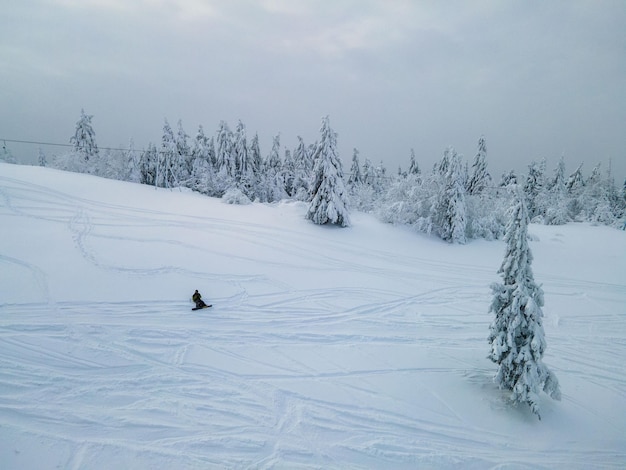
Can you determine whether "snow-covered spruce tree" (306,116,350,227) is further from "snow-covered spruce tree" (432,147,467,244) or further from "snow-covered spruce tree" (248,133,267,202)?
"snow-covered spruce tree" (248,133,267,202)

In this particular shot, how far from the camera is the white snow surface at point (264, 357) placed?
5.95 metres

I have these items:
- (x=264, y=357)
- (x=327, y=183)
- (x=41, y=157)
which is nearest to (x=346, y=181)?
(x=327, y=183)

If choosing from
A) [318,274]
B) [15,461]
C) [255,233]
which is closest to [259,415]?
[15,461]

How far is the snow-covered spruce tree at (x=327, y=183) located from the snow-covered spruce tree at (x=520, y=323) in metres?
13.4

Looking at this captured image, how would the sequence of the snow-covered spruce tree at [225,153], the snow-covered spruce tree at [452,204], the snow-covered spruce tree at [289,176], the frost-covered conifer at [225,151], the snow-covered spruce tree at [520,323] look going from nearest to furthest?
the snow-covered spruce tree at [520,323], the snow-covered spruce tree at [452,204], the snow-covered spruce tree at [225,153], the frost-covered conifer at [225,151], the snow-covered spruce tree at [289,176]

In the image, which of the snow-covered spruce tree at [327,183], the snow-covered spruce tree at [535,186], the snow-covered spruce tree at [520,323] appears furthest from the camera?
the snow-covered spruce tree at [535,186]

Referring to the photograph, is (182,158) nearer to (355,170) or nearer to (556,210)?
(355,170)

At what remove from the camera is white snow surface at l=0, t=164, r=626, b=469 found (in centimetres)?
595

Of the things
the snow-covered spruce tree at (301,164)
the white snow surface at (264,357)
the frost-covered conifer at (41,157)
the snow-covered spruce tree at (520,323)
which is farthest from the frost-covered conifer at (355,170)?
the frost-covered conifer at (41,157)

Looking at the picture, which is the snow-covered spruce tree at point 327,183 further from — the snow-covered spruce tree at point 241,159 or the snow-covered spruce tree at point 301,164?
the snow-covered spruce tree at point 301,164

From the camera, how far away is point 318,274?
14531 millimetres

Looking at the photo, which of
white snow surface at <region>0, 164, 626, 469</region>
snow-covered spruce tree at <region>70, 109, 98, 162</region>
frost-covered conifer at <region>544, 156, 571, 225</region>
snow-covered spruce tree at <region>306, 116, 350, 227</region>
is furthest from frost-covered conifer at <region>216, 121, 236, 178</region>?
frost-covered conifer at <region>544, 156, 571, 225</region>

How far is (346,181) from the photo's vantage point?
34688mm

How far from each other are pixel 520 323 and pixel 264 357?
21.3 feet
